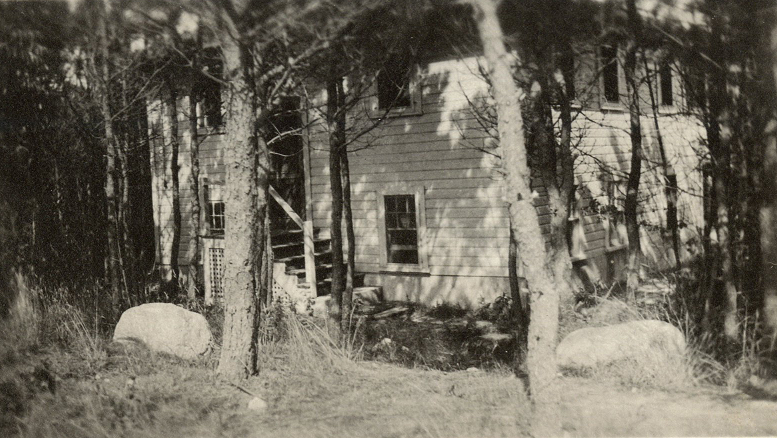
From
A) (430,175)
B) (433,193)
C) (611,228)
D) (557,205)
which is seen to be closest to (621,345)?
(557,205)

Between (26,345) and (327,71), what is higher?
(327,71)

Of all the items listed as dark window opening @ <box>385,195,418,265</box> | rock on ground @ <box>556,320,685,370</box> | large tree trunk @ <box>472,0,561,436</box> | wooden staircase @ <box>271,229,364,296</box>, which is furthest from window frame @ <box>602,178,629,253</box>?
large tree trunk @ <box>472,0,561,436</box>

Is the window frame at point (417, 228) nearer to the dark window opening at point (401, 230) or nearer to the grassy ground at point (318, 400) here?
the dark window opening at point (401, 230)

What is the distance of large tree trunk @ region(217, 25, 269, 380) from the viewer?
269 inches

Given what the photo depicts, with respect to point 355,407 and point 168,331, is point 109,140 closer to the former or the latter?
point 168,331

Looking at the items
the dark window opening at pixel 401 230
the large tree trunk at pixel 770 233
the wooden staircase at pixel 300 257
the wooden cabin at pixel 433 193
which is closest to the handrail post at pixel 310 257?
the wooden cabin at pixel 433 193

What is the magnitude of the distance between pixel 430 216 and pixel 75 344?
7.05m

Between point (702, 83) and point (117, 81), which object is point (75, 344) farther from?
point (702, 83)

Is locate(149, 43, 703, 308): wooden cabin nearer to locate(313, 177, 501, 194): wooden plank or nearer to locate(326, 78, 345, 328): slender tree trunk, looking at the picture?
locate(313, 177, 501, 194): wooden plank

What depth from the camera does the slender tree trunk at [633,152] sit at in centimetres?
1014

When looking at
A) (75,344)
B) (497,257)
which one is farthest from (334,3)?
(497,257)

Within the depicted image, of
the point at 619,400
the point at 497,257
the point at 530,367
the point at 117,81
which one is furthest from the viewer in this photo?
the point at 497,257

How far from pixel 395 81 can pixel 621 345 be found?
8.05m

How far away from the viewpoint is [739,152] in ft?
24.0
